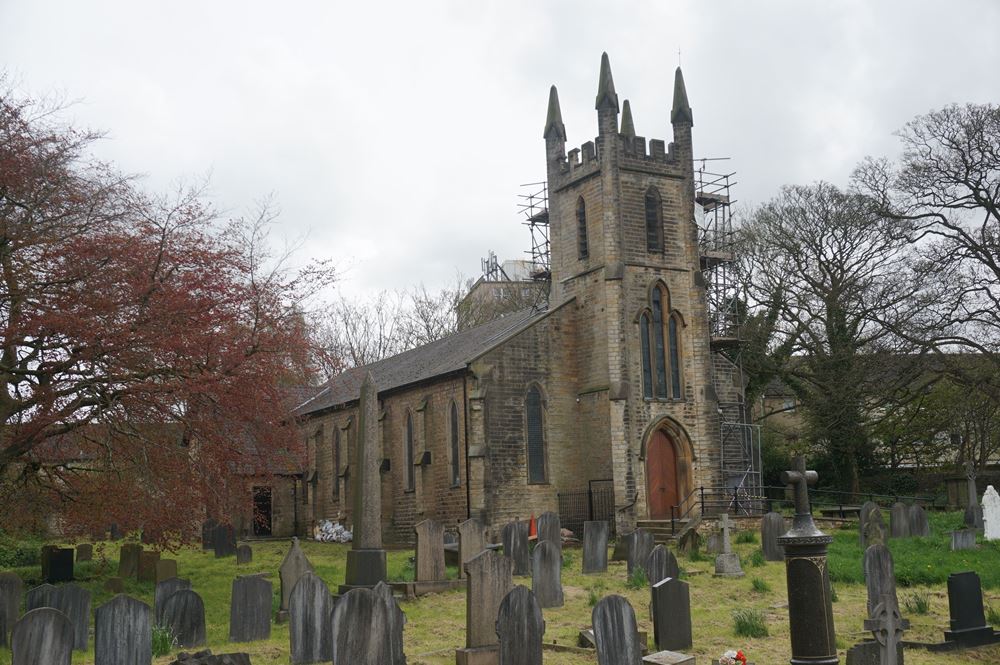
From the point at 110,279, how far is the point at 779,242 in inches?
1281

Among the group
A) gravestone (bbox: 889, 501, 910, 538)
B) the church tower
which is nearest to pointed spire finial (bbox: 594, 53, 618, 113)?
the church tower

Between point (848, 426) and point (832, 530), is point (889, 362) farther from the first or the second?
point (848, 426)

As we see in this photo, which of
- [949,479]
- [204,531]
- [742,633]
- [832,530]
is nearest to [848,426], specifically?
[949,479]

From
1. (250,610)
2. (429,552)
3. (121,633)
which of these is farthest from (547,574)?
(121,633)

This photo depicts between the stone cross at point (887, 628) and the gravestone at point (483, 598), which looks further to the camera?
the gravestone at point (483, 598)

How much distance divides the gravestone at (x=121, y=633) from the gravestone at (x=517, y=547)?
10.7 meters

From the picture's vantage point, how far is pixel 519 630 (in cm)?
1156

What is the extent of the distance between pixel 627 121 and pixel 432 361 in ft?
36.0

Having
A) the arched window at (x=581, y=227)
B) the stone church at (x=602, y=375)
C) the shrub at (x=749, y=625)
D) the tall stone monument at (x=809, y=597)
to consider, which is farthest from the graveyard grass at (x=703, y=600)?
the arched window at (x=581, y=227)

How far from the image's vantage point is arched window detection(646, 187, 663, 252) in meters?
32.6

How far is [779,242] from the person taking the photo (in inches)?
1698

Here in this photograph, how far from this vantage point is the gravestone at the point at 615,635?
11.3 metres

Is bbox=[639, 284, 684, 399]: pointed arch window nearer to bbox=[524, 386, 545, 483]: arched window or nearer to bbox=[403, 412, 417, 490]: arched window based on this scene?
bbox=[524, 386, 545, 483]: arched window

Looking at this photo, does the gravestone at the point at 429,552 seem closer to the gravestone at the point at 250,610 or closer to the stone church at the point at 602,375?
the gravestone at the point at 250,610
